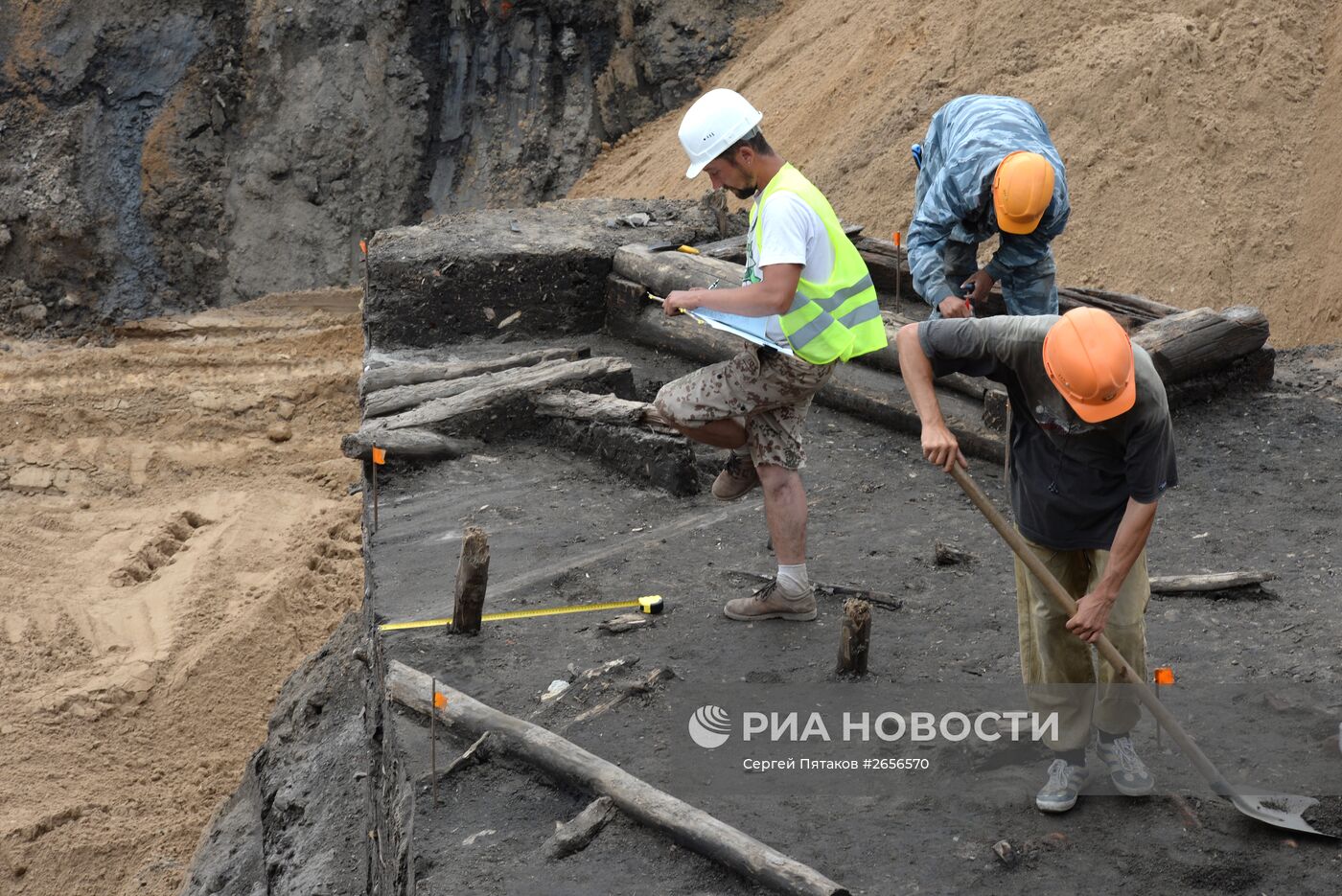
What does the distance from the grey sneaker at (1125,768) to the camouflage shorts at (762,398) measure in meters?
1.64

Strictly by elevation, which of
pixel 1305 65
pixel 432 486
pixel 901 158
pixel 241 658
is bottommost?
pixel 241 658

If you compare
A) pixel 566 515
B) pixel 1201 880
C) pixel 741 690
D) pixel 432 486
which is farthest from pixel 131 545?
pixel 1201 880

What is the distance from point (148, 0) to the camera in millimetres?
16422

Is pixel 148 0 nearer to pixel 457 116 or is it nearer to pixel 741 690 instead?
pixel 457 116

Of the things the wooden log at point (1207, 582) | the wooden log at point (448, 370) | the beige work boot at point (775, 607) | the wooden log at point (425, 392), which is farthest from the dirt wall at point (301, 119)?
the wooden log at point (1207, 582)

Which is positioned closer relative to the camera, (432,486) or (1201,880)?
(1201,880)

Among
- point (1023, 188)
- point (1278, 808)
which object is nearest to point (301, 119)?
point (1023, 188)

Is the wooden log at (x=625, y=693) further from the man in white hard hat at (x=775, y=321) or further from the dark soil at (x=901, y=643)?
the man in white hard hat at (x=775, y=321)

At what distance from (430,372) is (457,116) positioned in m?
9.47

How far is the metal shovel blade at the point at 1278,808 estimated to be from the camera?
163 inches

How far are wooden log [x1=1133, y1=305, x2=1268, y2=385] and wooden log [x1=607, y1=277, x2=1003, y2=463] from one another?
999mm

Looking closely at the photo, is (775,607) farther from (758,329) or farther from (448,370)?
(448,370)

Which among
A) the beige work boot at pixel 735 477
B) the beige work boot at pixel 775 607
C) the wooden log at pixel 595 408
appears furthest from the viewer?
the wooden log at pixel 595 408

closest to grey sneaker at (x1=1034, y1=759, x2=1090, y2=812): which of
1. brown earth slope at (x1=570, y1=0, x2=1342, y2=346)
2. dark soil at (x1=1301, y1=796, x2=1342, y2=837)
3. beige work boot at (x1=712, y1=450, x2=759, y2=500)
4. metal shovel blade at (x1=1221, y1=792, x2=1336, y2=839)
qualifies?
metal shovel blade at (x1=1221, y1=792, x2=1336, y2=839)
